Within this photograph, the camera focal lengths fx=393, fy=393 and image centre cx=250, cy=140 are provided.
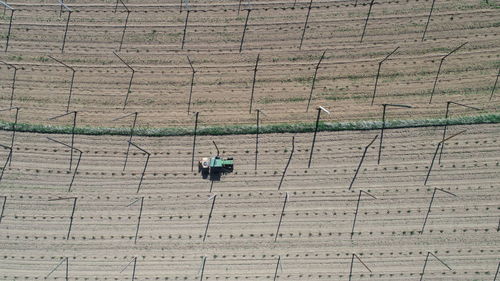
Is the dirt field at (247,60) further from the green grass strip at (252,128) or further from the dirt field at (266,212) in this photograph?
the dirt field at (266,212)

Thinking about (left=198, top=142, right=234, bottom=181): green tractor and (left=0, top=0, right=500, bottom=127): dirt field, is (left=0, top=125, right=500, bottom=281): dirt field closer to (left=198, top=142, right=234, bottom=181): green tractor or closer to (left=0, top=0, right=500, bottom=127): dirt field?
(left=198, top=142, right=234, bottom=181): green tractor

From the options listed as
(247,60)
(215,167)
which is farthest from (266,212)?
(247,60)

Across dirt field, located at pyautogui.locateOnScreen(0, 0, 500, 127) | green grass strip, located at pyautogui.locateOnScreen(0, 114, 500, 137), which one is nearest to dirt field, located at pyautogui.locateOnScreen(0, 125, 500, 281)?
green grass strip, located at pyautogui.locateOnScreen(0, 114, 500, 137)

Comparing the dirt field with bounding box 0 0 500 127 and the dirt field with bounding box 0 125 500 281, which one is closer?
the dirt field with bounding box 0 125 500 281

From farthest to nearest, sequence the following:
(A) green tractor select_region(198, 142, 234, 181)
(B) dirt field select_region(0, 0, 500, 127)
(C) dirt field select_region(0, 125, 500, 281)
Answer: (B) dirt field select_region(0, 0, 500, 127) → (C) dirt field select_region(0, 125, 500, 281) → (A) green tractor select_region(198, 142, 234, 181)

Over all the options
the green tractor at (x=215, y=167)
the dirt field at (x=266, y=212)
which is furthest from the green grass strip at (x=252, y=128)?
the green tractor at (x=215, y=167)

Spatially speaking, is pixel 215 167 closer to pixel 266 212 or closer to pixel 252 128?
pixel 252 128

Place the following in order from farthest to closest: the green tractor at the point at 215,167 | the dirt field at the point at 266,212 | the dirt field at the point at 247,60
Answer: the dirt field at the point at 247,60 → the dirt field at the point at 266,212 → the green tractor at the point at 215,167
